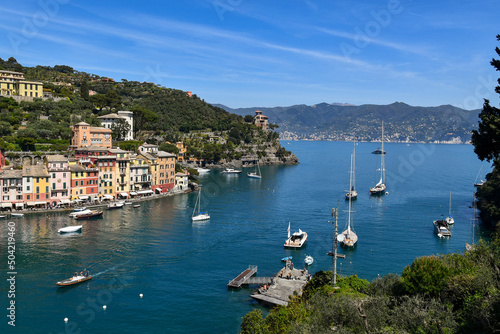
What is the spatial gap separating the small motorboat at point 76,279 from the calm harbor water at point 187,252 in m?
0.39

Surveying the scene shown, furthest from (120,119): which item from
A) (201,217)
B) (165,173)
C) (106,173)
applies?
(201,217)

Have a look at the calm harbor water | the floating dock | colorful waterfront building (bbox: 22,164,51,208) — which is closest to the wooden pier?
the calm harbor water

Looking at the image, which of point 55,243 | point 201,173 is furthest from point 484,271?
point 201,173

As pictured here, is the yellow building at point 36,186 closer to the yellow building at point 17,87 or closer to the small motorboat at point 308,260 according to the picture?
the small motorboat at point 308,260

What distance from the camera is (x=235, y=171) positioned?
9550cm

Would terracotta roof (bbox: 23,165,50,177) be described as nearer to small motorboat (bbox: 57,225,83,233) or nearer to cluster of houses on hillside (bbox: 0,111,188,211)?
cluster of houses on hillside (bbox: 0,111,188,211)

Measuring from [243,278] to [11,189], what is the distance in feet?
109

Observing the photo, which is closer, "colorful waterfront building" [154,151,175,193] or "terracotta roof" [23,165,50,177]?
"terracotta roof" [23,165,50,177]

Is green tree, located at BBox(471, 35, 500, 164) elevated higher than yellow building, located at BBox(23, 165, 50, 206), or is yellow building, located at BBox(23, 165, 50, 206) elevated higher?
green tree, located at BBox(471, 35, 500, 164)

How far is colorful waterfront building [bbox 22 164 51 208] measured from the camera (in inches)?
1886

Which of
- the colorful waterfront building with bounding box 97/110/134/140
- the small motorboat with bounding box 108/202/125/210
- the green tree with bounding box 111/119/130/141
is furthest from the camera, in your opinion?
the colorful waterfront building with bounding box 97/110/134/140

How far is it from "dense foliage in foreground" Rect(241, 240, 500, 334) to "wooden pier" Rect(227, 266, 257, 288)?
21.3ft

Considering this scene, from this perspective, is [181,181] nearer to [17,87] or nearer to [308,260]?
[17,87]

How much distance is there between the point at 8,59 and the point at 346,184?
91.1 metres
